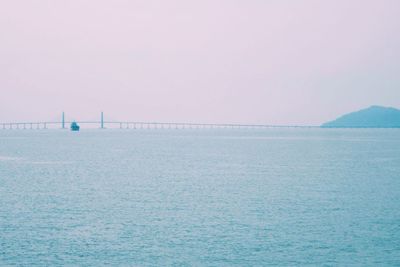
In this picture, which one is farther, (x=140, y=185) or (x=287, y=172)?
(x=287, y=172)

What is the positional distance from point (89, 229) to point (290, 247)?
694 centimetres

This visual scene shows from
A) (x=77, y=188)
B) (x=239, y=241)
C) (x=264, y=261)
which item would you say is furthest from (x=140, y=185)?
(x=264, y=261)

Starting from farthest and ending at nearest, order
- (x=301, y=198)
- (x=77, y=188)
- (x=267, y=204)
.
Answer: (x=77, y=188), (x=301, y=198), (x=267, y=204)

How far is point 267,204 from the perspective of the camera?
25.1 meters

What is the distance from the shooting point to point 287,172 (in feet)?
135

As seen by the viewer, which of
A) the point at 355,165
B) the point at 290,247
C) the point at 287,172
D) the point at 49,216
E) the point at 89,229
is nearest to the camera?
the point at 290,247

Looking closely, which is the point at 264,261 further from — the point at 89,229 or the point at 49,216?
the point at 49,216

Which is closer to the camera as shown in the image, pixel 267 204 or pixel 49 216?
pixel 49 216

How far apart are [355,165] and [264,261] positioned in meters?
34.8

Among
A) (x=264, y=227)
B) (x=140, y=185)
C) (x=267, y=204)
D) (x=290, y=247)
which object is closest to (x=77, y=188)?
(x=140, y=185)

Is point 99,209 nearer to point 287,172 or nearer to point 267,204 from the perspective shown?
point 267,204

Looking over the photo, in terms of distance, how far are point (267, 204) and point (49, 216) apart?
9.43 meters

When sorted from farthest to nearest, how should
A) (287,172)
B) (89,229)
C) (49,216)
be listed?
(287,172)
(49,216)
(89,229)

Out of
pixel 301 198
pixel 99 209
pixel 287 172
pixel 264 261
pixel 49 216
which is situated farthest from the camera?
pixel 287 172
